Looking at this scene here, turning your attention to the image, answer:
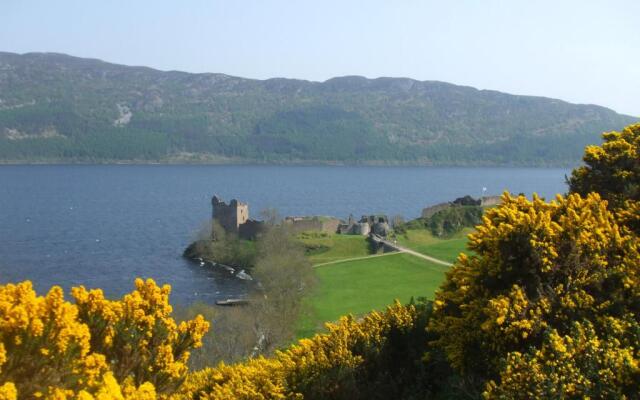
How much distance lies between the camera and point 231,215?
84.1 meters

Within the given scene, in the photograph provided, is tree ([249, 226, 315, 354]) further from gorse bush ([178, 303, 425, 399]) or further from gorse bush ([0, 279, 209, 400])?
gorse bush ([0, 279, 209, 400])

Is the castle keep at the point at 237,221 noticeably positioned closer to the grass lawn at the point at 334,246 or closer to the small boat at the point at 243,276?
the grass lawn at the point at 334,246

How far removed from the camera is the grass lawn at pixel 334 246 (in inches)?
2864

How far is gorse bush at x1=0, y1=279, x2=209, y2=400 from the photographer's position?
8.06m

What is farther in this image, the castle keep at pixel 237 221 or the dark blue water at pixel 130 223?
the castle keep at pixel 237 221

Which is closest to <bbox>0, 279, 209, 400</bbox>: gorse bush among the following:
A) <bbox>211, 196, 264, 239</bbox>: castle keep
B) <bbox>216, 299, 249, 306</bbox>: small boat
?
<bbox>216, 299, 249, 306</bbox>: small boat

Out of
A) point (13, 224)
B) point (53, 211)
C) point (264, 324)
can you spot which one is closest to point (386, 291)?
point (264, 324)

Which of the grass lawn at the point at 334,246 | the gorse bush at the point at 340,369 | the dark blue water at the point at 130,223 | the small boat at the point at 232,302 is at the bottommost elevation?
the dark blue water at the point at 130,223

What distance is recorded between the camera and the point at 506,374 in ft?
33.2

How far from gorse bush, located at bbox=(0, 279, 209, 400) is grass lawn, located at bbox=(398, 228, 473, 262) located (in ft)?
129

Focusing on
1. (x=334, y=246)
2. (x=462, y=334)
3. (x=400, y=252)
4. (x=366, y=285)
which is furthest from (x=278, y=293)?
(x=462, y=334)

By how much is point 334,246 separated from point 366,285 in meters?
25.6

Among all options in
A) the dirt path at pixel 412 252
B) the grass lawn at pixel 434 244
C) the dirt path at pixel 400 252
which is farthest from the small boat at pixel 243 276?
the grass lawn at pixel 434 244

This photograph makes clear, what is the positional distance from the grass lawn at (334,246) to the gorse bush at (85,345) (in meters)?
59.8
